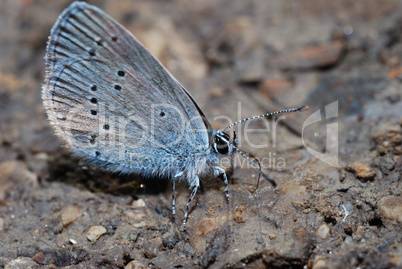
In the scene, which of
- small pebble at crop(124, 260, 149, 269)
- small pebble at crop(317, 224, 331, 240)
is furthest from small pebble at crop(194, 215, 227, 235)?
small pebble at crop(317, 224, 331, 240)

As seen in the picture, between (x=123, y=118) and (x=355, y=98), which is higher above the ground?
(x=355, y=98)

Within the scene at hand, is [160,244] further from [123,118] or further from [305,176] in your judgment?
[305,176]

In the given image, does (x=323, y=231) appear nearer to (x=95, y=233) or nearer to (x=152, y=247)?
(x=152, y=247)

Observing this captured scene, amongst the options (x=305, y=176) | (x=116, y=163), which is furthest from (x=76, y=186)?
(x=305, y=176)

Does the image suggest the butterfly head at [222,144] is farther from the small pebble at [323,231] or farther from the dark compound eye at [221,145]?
the small pebble at [323,231]

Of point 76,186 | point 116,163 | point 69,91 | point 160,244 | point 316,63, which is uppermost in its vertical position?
point 316,63
